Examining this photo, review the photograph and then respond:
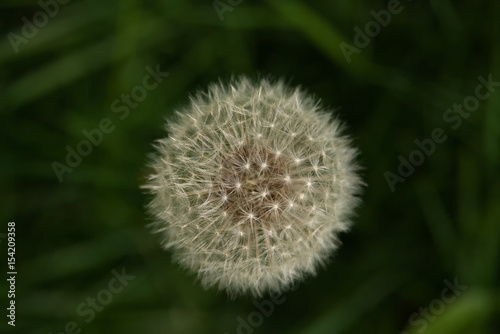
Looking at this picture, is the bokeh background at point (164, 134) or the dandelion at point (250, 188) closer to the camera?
the dandelion at point (250, 188)

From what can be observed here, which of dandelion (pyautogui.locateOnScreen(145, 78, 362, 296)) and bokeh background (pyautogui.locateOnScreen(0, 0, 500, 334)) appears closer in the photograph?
dandelion (pyautogui.locateOnScreen(145, 78, 362, 296))

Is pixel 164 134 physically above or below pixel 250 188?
above

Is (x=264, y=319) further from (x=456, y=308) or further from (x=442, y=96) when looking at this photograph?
(x=442, y=96)

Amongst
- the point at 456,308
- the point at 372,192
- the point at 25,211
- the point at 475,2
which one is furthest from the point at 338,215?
the point at 25,211

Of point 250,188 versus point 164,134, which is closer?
point 250,188
